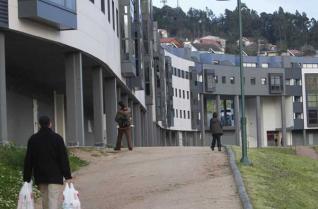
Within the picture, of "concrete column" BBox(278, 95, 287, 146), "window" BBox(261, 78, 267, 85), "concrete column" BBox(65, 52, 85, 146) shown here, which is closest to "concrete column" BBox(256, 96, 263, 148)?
"window" BBox(261, 78, 267, 85)

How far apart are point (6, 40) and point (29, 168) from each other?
640 inches

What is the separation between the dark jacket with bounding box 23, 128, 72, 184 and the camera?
35.7 ft

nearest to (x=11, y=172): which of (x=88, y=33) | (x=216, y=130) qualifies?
(x=216, y=130)

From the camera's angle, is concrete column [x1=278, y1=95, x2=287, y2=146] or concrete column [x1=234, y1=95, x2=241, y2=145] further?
concrete column [x1=278, y1=95, x2=287, y2=146]

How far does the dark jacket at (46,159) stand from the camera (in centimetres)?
1089

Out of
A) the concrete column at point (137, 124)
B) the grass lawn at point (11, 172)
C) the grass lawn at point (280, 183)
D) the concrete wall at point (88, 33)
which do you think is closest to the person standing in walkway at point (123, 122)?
the concrete wall at point (88, 33)

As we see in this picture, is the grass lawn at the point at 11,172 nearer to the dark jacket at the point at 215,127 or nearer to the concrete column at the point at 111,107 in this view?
the dark jacket at the point at 215,127

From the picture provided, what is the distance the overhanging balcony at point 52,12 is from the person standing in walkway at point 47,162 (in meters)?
13.7

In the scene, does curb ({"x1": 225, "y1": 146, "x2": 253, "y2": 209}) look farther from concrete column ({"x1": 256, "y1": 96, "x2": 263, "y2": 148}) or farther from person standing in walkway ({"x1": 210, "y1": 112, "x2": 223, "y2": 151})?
concrete column ({"x1": 256, "y1": 96, "x2": 263, "y2": 148})

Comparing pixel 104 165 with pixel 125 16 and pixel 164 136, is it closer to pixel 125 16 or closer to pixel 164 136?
pixel 125 16

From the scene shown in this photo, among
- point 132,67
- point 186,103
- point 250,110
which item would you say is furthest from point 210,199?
point 250,110

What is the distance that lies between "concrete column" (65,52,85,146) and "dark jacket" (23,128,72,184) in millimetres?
17914

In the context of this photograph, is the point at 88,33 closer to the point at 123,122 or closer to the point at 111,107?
the point at 123,122

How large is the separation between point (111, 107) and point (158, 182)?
22.1m
